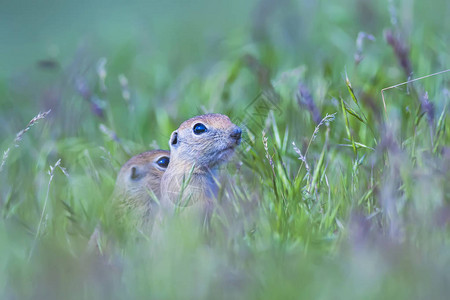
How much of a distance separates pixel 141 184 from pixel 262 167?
0.65m

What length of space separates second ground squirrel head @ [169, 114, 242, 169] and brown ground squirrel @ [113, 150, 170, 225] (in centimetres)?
28

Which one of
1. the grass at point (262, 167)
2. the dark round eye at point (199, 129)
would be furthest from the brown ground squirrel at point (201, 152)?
the grass at point (262, 167)

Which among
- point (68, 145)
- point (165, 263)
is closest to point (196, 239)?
point (165, 263)

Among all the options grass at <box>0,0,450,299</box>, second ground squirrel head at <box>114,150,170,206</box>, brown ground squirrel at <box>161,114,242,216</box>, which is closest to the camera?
grass at <box>0,0,450,299</box>

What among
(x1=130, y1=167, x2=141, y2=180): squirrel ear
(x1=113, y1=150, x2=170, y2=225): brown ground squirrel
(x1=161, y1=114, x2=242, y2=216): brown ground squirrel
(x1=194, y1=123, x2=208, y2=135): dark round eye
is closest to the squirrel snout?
(x1=161, y1=114, x2=242, y2=216): brown ground squirrel

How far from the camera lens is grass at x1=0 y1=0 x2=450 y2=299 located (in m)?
2.75

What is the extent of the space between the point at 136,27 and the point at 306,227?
601 centimetres

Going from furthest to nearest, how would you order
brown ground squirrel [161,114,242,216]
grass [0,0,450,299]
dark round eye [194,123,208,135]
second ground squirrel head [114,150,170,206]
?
second ground squirrel head [114,150,170,206] < dark round eye [194,123,208,135] < brown ground squirrel [161,114,242,216] < grass [0,0,450,299]

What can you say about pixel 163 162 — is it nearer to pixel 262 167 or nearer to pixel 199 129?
pixel 199 129

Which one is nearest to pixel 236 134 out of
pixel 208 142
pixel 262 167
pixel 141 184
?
pixel 208 142

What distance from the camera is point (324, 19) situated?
24.3 ft

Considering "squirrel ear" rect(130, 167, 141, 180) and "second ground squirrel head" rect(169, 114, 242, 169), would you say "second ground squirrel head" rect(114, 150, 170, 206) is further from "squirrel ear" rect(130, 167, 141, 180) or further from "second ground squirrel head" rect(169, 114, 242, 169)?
"second ground squirrel head" rect(169, 114, 242, 169)

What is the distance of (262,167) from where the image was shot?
4133 millimetres

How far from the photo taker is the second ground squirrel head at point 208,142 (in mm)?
3934
